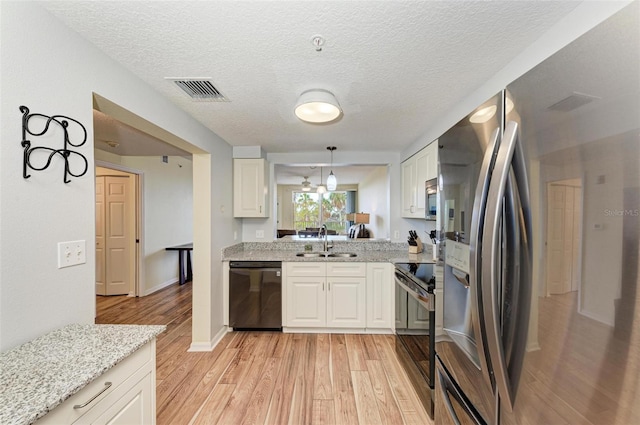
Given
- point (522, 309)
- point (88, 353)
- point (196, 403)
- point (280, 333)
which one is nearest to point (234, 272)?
point (280, 333)

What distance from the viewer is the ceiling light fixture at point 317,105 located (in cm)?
187

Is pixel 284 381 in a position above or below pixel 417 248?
below

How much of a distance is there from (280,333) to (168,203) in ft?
12.1

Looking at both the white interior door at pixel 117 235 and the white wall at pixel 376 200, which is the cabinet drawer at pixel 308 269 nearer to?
the white wall at pixel 376 200

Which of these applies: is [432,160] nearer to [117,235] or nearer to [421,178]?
[421,178]

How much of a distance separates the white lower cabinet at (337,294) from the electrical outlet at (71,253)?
6.83ft

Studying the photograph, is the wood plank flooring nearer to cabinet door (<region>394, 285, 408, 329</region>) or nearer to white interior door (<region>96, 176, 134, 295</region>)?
cabinet door (<region>394, 285, 408, 329</region>)

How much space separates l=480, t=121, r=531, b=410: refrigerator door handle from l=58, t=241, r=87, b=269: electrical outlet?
5.82 feet

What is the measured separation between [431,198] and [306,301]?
1857 millimetres

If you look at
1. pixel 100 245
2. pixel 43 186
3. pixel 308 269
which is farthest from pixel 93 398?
pixel 100 245

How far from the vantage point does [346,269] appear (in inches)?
127

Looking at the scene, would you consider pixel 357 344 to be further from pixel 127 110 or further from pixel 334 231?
pixel 127 110

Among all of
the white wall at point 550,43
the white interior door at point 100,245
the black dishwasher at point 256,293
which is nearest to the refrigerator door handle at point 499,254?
the white wall at point 550,43

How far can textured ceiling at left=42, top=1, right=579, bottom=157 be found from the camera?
46.9 inches
